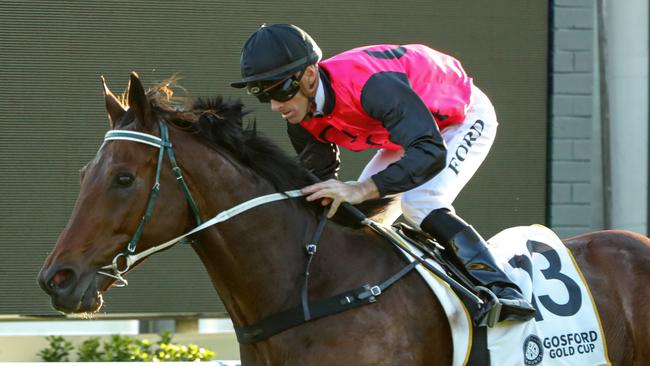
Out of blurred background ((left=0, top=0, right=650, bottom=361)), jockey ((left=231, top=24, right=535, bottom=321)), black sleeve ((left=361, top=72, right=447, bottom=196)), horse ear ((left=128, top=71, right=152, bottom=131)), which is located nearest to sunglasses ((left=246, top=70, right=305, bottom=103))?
jockey ((left=231, top=24, right=535, bottom=321))

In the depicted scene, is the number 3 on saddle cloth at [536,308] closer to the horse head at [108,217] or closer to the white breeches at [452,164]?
the white breeches at [452,164]

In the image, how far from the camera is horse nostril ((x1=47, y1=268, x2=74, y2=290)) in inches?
113

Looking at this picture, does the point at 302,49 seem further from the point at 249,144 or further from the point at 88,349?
the point at 88,349

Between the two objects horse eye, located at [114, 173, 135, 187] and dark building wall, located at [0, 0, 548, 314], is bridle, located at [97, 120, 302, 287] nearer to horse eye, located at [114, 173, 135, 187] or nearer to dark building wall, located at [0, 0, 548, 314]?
horse eye, located at [114, 173, 135, 187]

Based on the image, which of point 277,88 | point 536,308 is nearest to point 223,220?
Answer: point 277,88

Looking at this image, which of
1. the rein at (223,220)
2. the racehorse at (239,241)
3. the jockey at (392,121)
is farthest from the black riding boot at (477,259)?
the rein at (223,220)

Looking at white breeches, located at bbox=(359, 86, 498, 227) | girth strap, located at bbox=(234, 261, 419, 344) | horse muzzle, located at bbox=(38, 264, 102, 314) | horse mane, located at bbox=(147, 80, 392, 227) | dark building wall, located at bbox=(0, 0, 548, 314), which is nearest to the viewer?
horse muzzle, located at bbox=(38, 264, 102, 314)

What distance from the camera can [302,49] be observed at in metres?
3.28

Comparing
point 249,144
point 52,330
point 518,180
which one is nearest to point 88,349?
point 52,330

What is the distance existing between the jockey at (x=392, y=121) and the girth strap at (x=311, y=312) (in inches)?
11.6

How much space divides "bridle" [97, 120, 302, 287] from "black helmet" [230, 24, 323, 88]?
34cm

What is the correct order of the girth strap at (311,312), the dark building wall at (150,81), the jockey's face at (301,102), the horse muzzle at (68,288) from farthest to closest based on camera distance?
the dark building wall at (150,81) → the jockey's face at (301,102) → the girth strap at (311,312) → the horse muzzle at (68,288)

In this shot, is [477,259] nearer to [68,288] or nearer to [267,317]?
[267,317]

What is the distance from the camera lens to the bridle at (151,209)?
2967mm
